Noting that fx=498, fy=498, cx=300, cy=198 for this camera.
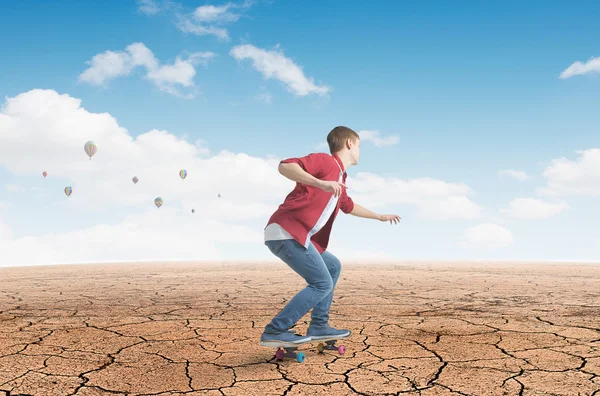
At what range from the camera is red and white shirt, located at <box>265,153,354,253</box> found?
2789mm

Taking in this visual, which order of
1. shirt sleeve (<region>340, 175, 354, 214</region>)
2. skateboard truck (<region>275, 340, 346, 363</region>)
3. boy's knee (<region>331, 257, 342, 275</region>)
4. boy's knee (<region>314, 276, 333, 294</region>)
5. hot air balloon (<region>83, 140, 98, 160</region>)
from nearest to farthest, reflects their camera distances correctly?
boy's knee (<region>314, 276, 333, 294</region>) < skateboard truck (<region>275, 340, 346, 363</region>) < boy's knee (<region>331, 257, 342, 275</region>) < shirt sleeve (<region>340, 175, 354, 214</region>) < hot air balloon (<region>83, 140, 98, 160</region>)

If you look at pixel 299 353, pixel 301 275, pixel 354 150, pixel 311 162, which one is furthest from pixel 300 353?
pixel 354 150

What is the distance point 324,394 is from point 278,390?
24 cm

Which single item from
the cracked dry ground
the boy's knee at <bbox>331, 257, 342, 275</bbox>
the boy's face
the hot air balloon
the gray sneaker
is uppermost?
the hot air balloon

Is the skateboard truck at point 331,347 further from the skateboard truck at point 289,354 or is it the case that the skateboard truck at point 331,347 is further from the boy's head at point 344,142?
the boy's head at point 344,142

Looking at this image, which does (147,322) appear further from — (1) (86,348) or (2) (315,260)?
(2) (315,260)

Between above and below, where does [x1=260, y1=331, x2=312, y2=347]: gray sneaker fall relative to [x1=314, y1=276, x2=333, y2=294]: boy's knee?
below

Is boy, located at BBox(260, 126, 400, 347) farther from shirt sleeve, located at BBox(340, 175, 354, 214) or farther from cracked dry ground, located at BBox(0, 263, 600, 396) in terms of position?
shirt sleeve, located at BBox(340, 175, 354, 214)

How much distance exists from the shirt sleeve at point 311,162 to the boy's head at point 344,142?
0.28 meters

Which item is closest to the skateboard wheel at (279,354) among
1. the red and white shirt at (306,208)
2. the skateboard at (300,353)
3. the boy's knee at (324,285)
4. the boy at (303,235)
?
the skateboard at (300,353)

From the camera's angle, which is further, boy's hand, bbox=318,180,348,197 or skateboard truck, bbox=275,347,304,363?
skateboard truck, bbox=275,347,304,363

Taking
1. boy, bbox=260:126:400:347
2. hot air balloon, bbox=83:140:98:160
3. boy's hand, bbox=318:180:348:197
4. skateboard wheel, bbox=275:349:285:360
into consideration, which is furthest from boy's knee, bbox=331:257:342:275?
hot air balloon, bbox=83:140:98:160

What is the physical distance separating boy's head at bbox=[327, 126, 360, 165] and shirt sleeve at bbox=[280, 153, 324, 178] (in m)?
0.28

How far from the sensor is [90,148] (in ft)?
82.8
